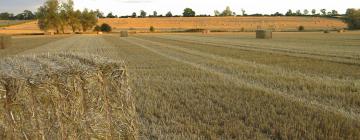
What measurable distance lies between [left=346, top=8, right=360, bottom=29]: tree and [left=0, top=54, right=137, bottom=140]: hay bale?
95270 mm

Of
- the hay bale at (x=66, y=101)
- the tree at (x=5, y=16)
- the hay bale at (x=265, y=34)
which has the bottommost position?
the hay bale at (x=265, y=34)

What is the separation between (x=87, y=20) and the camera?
10344 centimetres

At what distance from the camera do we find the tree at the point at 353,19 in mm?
92375

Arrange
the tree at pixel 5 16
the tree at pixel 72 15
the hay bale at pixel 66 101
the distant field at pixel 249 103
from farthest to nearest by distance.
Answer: the tree at pixel 5 16 < the tree at pixel 72 15 < the distant field at pixel 249 103 < the hay bale at pixel 66 101

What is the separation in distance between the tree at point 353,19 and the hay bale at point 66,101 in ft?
313

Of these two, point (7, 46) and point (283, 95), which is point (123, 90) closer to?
point (283, 95)

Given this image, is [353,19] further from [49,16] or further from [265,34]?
[49,16]

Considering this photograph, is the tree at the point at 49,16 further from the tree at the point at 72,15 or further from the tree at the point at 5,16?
the tree at the point at 5,16

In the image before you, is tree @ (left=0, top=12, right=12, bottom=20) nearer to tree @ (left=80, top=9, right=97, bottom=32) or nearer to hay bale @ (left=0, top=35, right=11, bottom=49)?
tree @ (left=80, top=9, right=97, bottom=32)

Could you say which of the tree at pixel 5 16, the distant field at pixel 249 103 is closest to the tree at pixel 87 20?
the tree at pixel 5 16

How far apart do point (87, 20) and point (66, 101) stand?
102 m

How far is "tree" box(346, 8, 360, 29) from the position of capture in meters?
92.4

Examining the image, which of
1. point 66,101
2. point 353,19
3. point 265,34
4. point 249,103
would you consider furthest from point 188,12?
point 66,101

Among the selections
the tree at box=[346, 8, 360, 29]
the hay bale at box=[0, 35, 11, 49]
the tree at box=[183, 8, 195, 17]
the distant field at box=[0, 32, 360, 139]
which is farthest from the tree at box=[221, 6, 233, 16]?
the distant field at box=[0, 32, 360, 139]
